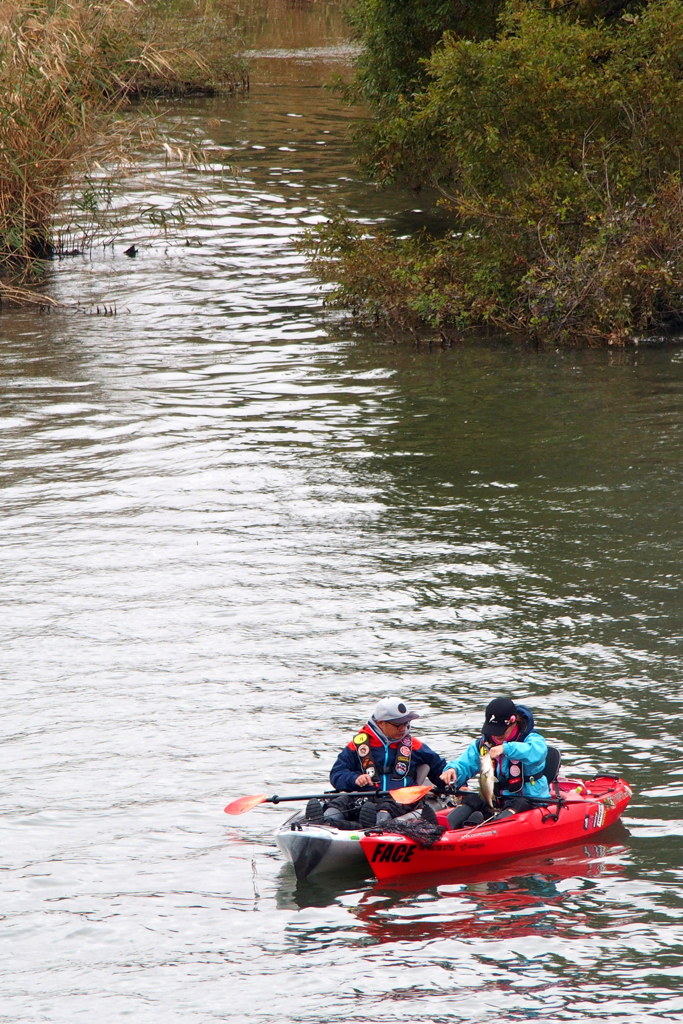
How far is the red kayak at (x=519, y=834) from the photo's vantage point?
400 inches

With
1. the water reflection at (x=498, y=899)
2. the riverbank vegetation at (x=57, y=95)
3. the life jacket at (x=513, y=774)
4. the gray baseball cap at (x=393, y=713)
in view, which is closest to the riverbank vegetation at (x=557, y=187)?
the riverbank vegetation at (x=57, y=95)

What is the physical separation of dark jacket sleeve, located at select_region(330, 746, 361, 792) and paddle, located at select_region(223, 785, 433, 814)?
0.08m

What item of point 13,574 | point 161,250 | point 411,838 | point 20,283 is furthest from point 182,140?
point 411,838

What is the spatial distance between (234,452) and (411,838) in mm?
10366

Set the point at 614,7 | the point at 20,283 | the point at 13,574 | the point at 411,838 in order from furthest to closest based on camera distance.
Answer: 1. the point at 20,283
2. the point at 614,7
3. the point at 13,574
4. the point at 411,838

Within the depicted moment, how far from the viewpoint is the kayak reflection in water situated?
1037 centimetres

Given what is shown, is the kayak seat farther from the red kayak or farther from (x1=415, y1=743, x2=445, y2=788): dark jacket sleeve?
(x1=415, y1=743, x2=445, y2=788): dark jacket sleeve

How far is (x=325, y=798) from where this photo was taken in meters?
10.5

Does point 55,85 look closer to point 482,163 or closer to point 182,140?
point 482,163

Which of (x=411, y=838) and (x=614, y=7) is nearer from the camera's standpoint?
(x=411, y=838)

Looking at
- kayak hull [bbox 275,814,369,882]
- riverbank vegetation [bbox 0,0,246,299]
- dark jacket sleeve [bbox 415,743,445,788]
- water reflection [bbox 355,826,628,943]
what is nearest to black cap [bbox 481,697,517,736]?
dark jacket sleeve [bbox 415,743,445,788]

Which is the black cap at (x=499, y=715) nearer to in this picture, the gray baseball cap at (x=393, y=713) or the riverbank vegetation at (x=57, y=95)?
the gray baseball cap at (x=393, y=713)

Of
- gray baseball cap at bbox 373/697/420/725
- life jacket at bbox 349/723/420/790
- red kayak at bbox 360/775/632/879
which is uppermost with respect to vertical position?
gray baseball cap at bbox 373/697/420/725

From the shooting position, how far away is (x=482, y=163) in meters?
25.4
